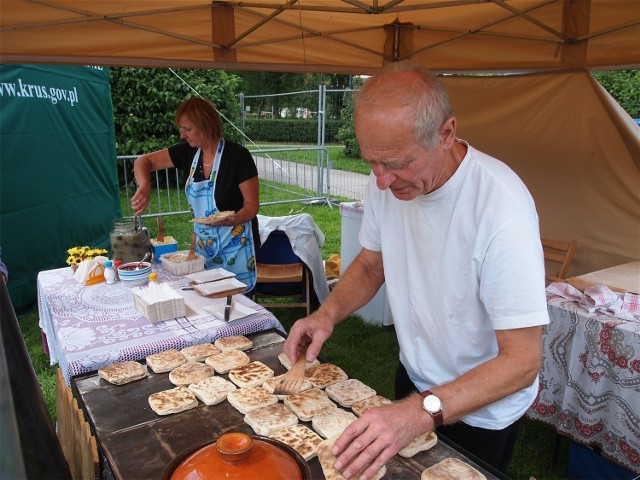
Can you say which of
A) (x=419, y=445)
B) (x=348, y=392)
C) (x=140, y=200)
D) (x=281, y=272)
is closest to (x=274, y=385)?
(x=348, y=392)

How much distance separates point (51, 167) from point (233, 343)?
5.19m

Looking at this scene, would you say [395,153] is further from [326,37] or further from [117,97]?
[117,97]

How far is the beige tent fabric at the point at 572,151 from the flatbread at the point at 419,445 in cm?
368

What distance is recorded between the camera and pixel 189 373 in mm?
1761

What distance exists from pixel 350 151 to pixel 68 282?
553 inches

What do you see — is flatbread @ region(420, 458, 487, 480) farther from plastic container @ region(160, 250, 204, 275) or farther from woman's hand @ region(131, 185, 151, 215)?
woman's hand @ region(131, 185, 151, 215)

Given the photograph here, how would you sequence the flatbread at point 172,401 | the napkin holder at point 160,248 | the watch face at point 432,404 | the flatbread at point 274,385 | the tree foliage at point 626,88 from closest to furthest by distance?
the watch face at point 432,404 < the flatbread at point 172,401 < the flatbread at point 274,385 < the napkin holder at point 160,248 < the tree foliage at point 626,88

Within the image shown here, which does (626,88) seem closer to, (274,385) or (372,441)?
(274,385)

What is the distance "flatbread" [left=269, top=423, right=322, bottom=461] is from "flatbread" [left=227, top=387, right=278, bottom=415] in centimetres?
14

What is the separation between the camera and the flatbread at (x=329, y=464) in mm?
1235

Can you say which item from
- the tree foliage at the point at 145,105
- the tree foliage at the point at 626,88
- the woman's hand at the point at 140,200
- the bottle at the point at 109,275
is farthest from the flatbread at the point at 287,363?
the tree foliage at the point at 626,88

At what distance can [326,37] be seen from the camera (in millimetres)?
3992

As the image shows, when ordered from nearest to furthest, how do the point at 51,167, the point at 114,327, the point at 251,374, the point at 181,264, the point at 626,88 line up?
the point at 251,374 → the point at 114,327 → the point at 181,264 → the point at 51,167 → the point at 626,88

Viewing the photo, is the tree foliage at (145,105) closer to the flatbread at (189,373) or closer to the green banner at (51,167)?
the green banner at (51,167)
